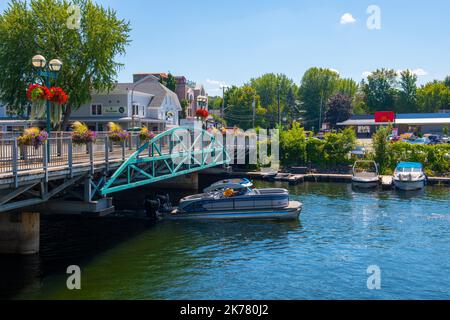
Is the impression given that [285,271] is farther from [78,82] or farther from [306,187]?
[78,82]

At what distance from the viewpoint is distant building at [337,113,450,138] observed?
96269 millimetres

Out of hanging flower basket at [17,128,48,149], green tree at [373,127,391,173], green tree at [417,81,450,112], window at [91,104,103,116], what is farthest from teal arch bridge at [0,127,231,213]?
green tree at [417,81,450,112]

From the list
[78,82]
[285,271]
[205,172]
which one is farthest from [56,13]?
[285,271]

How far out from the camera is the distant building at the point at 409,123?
96.3m

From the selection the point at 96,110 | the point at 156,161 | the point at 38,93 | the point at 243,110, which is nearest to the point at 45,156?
the point at 38,93

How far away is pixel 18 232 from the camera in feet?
78.8

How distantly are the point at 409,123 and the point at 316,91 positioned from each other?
31456 mm

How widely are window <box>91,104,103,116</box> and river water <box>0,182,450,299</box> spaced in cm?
2796

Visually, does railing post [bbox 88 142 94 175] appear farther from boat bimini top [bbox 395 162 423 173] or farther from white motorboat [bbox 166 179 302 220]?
boat bimini top [bbox 395 162 423 173]

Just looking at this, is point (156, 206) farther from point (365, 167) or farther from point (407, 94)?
point (407, 94)

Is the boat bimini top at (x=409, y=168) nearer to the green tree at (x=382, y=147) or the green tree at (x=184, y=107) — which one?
the green tree at (x=382, y=147)

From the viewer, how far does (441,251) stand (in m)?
25.5
